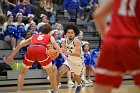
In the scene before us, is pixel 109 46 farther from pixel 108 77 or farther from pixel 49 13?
pixel 49 13

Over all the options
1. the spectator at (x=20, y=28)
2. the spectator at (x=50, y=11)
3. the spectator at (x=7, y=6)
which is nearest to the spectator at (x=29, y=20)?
the spectator at (x=20, y=28)

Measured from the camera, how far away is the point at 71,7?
594 inches

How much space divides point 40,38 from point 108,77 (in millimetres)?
4868

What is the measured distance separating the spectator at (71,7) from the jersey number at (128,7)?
39.3ft

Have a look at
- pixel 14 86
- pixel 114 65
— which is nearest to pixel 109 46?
pixel 114 65

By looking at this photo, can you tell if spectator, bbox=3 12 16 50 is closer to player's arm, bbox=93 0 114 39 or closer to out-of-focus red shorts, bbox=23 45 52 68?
out-of-focus red shorts, bbox=23 45 52 68

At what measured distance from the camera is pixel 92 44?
14.7 m

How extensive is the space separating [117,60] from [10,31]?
30.3ft

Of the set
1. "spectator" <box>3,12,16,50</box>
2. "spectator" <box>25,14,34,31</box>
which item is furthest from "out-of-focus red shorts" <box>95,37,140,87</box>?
"spectator" <box>25,14,34,31</box>

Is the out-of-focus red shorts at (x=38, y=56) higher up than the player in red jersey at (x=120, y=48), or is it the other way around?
the player in red jersey at (x=120, y=48)

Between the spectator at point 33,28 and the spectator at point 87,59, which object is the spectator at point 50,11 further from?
the spectator at point 87,59

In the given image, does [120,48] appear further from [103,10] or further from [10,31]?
[10,31]

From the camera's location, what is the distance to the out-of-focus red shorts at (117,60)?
9.95 ft

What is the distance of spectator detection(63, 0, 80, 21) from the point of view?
15000 mm
